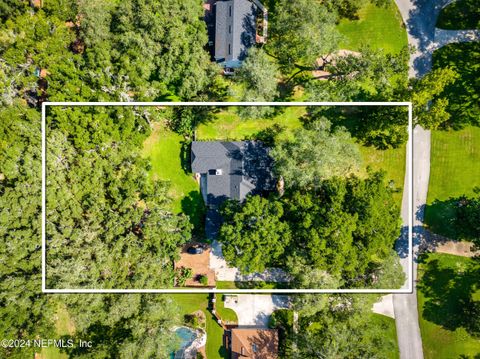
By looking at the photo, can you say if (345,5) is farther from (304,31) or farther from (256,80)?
(256,80)

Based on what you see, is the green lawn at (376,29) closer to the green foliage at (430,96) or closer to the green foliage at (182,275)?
the green foliage at (430,96)

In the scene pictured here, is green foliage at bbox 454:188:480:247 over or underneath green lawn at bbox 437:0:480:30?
underneath

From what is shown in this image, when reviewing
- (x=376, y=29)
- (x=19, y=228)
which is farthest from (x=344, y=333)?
(x=376, y=29)

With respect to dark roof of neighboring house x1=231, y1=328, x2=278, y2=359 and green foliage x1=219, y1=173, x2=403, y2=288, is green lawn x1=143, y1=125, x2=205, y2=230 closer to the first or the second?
green foliage x1=219, y1=173, x2=403, y2=288

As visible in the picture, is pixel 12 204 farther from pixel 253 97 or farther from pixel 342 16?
pixel 342 16

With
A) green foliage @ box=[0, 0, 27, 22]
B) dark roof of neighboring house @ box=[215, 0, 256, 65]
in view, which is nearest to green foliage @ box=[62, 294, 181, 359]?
dark roof of neighboring house @ box=[215, 0, 256, 65]

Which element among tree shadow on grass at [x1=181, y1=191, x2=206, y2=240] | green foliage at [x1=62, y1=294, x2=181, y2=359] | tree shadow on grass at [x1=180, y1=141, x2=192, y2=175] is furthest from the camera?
tree shadow on grass at [x1=180, y1=141, x2=192, y2=175]

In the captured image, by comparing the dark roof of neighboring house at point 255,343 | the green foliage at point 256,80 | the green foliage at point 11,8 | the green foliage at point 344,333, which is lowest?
the dark roof of neighboring house at point 255,343

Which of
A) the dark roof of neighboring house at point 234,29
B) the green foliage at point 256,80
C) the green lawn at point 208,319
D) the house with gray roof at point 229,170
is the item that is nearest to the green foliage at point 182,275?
the green lawn at point 208,319
